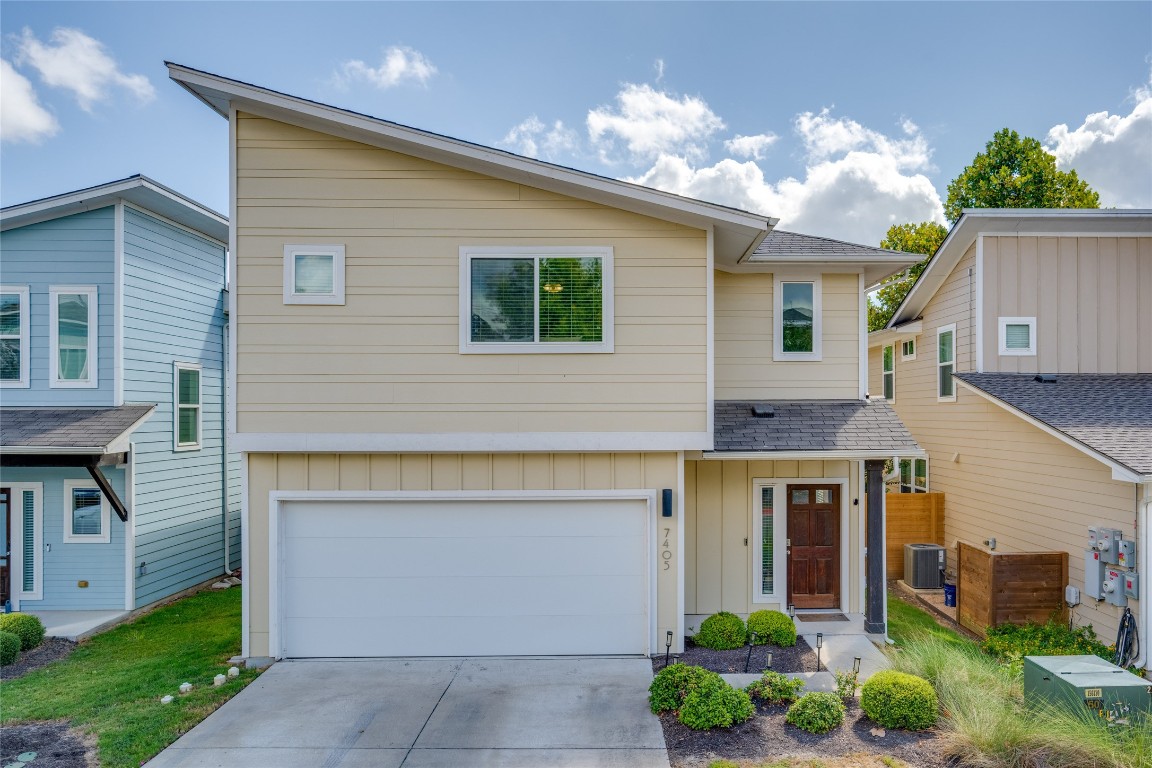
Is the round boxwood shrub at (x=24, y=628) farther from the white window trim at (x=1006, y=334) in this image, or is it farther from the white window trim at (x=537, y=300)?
the white window trim at (x=1006, y=334)

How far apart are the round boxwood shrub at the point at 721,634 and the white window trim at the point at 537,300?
11.7ft

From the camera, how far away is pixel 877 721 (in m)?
5.18

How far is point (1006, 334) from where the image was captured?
965 centimetres

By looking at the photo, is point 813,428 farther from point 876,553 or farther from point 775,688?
point 775,688

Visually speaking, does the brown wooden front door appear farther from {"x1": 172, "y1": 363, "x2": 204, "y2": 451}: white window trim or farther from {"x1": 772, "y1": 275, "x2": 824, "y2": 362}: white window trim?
{"x1": 172, "y1": 363, "x2": 204, "y2": 451}: white window trim

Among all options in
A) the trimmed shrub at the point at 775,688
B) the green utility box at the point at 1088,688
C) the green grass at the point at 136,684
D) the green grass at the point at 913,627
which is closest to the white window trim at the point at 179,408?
the green grass at the point at 136,684

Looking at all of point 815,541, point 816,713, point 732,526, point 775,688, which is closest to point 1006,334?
point 815,541

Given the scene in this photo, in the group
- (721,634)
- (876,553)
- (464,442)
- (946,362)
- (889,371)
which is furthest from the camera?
(889,371)

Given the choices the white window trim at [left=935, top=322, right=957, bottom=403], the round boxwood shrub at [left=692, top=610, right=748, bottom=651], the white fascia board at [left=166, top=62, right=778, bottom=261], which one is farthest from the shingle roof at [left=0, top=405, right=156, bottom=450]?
the white window trim at [left=935, top=322, right=957, bottom=403]

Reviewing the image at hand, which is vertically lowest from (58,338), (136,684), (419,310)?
(136,684)

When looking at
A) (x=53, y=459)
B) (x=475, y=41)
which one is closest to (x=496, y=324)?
(x=475, y=41)

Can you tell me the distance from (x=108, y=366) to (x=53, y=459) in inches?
59.2

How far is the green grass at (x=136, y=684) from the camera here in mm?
5312

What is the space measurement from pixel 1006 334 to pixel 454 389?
8946 millimetres
